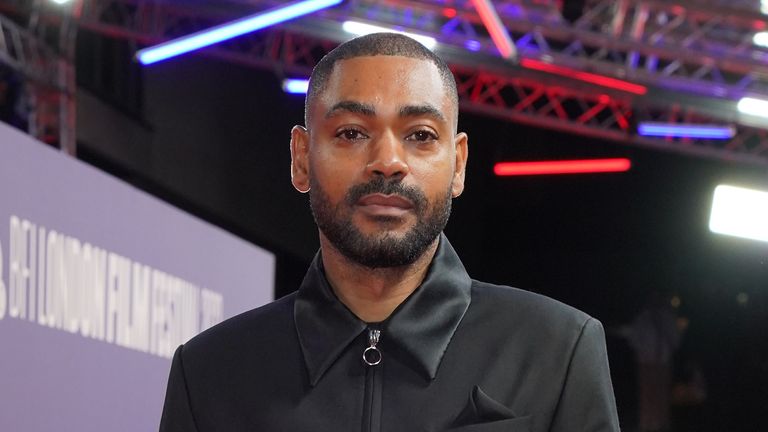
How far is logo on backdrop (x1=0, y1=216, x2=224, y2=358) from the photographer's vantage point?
9.40ft

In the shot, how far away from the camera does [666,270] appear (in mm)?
13688

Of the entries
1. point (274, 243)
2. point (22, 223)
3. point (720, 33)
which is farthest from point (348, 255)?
point (274, 243)

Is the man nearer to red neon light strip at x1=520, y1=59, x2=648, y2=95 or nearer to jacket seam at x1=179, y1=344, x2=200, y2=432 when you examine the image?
jacket seam at x1=179, y1=344, x2=200, y2=432

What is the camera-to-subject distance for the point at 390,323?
55.8 inches

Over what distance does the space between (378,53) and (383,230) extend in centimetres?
21

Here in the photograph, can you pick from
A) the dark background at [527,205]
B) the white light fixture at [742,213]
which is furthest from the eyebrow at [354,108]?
the dark background at [527,205]

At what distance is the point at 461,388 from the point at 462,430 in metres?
0.06

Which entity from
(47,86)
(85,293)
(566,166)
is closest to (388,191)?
(85,293)

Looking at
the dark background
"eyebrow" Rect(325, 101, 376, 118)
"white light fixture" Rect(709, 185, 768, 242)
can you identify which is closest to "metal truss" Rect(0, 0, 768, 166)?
"white light fixture" Rect(709, 185, 768, 242)

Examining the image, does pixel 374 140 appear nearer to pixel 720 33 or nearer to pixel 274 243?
pixel 720 33

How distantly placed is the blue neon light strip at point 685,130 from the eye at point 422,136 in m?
9.41

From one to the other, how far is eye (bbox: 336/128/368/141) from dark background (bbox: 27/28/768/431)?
9.31 meters

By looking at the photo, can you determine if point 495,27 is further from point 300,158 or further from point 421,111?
point 421,111

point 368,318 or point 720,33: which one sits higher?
point 720,33
